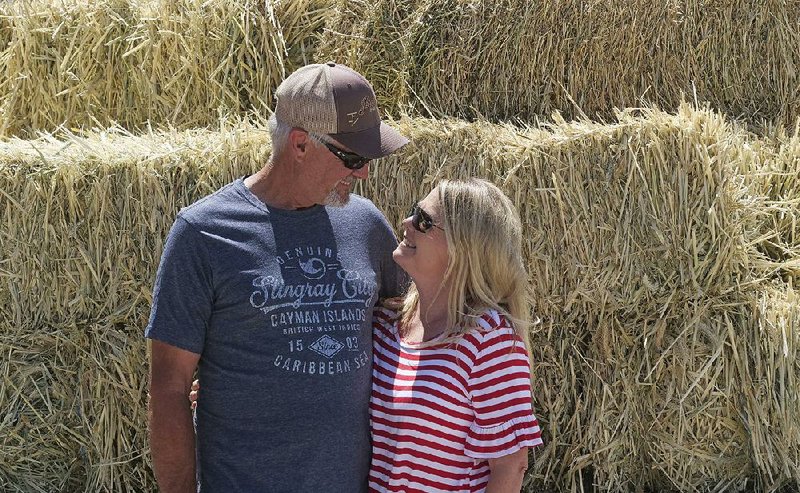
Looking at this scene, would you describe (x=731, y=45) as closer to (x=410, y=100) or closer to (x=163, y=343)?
(x=410, y=100)

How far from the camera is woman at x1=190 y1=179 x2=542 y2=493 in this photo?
2.15 metres

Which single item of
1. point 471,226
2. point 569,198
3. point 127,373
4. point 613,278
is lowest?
point 127,373

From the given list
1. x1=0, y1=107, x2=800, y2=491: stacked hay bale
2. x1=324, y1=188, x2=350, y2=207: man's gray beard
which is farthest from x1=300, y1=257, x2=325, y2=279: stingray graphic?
x1=0, y1=107, x2=800, y2=491: stacked hay bale

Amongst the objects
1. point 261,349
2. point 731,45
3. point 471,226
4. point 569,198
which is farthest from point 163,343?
point 731,45

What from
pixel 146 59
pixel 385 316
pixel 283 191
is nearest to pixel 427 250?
pixel 385 316

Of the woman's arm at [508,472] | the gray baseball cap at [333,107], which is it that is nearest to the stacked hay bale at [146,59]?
the gray baseball cap at [333,107]

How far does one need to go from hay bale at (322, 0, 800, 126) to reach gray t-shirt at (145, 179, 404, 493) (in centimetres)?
130

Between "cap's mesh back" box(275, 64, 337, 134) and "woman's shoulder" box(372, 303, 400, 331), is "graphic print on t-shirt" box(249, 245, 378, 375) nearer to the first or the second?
"woman's shoulder" box(372, 303, 400, 331)

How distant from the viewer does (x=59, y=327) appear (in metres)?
3.17

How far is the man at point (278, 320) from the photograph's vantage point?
2.12 meters

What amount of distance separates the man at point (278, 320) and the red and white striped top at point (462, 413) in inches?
4.6

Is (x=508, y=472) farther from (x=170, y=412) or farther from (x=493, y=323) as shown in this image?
(x=170, y=412)

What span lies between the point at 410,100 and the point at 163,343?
1651mm

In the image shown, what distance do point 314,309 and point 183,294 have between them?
282 mm
